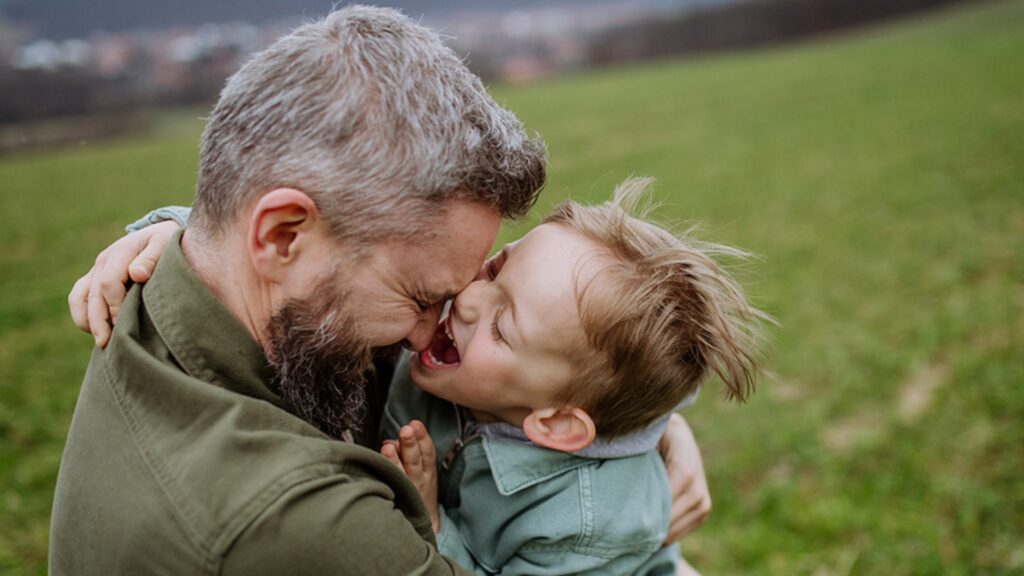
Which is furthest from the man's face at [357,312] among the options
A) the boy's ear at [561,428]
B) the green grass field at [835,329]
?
the green grass field at [835,329]

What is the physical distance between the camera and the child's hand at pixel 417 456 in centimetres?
202

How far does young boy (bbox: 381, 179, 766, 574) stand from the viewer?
2.10 m

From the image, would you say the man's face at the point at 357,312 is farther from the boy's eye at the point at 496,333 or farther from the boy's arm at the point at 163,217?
the boy's arm at the point at 163,217

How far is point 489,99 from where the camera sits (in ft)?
6.22

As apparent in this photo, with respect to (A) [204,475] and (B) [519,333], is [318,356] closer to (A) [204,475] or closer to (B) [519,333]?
(A) [204,475]

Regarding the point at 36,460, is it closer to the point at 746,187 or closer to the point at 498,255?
the point at 498,255

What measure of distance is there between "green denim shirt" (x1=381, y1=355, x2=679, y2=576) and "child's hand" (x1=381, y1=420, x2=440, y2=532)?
12cm

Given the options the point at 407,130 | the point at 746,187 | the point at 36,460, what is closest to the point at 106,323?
the point at 407,130

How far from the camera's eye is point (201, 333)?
164 centimetres

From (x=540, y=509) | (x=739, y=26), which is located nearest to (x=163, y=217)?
(x=540, y=509)

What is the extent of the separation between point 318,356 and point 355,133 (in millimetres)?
491

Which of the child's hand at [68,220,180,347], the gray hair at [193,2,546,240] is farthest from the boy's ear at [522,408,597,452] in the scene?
the child's hand at [68,220,180,347]

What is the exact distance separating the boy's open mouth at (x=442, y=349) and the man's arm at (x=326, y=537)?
689 mm

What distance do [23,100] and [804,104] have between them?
3381 cm
